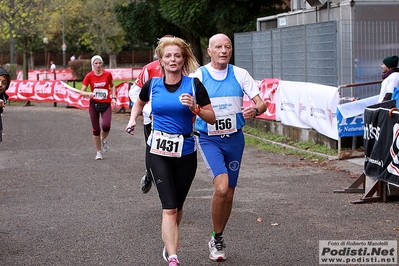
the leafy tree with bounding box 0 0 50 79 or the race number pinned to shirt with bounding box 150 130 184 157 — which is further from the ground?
the leafy tree with bounding box 0 0 50 79

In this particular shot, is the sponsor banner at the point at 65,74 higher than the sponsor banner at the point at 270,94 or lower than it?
higher

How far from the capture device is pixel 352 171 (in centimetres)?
1202

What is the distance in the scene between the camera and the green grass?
46.0ft

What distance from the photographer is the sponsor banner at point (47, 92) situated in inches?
1172

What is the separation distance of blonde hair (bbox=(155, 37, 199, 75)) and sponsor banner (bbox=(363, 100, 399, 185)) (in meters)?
3.46

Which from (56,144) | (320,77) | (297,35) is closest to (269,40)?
(297,35)

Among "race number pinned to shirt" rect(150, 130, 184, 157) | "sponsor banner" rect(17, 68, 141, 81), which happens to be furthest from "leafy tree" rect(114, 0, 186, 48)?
"race number pinned to shirt" rect(150, 130, 184, 157)

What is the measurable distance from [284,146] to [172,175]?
31.3ft

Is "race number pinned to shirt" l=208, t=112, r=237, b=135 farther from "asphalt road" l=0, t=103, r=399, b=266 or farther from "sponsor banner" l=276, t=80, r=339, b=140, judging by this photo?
"sponsor banner" l=276, t=80, r=339, b=140

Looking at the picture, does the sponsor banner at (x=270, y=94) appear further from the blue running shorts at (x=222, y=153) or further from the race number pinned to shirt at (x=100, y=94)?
the blue running shorts at (x=222, y=153)

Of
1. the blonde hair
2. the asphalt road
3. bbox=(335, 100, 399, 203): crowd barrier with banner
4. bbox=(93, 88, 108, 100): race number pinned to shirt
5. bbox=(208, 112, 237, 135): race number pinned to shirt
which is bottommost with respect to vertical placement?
the asphalt road

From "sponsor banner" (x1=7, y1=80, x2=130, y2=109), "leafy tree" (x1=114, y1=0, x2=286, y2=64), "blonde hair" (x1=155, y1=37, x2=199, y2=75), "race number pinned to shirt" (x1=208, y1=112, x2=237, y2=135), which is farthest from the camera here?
"sponsor banner" (x1=7, y1=80, x2=130, y2=109)

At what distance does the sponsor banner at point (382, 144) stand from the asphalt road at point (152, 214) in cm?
41

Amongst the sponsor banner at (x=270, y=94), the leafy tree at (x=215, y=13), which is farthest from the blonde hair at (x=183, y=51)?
the leafy tree at (x=215, y=13)
